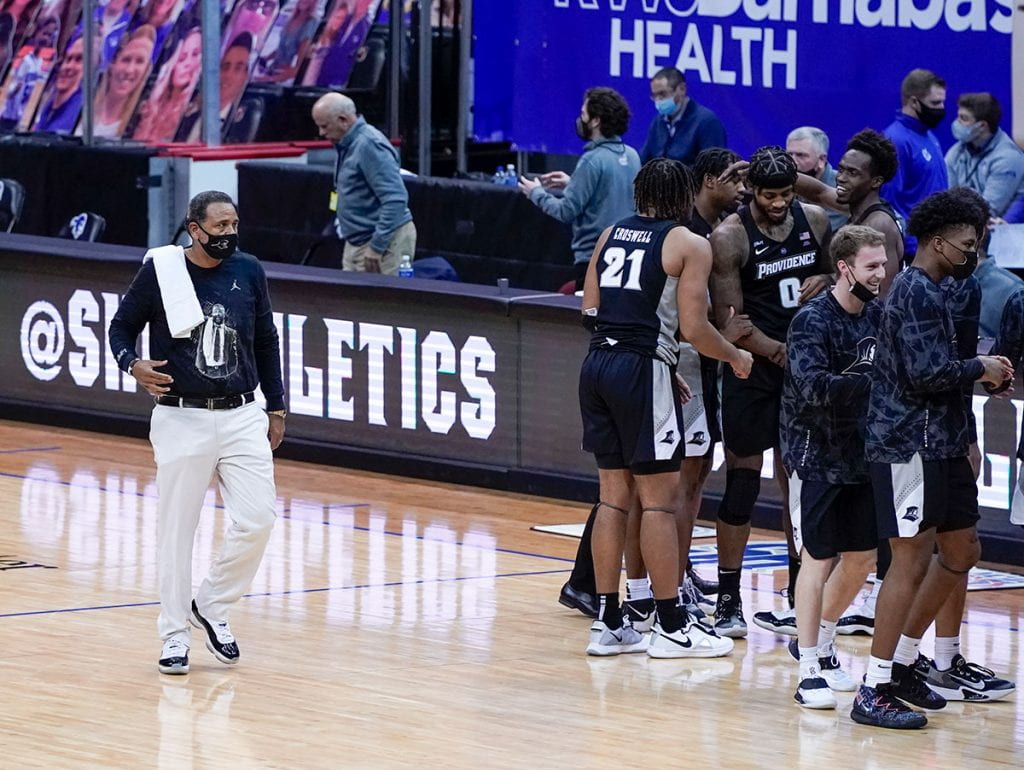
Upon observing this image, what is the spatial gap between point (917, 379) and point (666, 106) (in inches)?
295

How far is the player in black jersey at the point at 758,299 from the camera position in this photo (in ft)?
29.9

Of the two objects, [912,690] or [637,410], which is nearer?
[912,690]

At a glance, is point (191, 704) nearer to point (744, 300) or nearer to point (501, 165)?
point (744, 300)

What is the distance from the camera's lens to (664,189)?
888cm

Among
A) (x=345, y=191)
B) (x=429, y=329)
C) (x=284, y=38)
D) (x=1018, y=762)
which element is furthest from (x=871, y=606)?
(x=284, y=38)

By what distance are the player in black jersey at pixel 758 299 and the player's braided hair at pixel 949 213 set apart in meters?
1.25

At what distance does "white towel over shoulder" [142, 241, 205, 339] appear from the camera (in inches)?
336

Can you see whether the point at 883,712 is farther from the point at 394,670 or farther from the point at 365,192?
the point at 365,192

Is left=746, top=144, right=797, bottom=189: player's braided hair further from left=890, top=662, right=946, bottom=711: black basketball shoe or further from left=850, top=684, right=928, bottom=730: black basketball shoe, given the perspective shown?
left=850, top=684, right=928, bottom=730: black basketball shoe

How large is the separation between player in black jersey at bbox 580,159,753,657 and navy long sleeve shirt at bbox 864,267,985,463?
1.05 meters

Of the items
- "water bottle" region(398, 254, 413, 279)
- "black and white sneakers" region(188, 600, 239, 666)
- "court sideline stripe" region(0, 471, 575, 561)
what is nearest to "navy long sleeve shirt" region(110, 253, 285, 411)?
"black and white sneakers" region(188, 600, 239, 666)

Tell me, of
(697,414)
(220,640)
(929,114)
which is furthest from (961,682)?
(929,114)

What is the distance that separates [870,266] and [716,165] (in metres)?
1.36

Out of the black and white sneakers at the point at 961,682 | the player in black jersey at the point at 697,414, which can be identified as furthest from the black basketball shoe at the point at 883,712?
the player in black jersey at the point at 697,414
